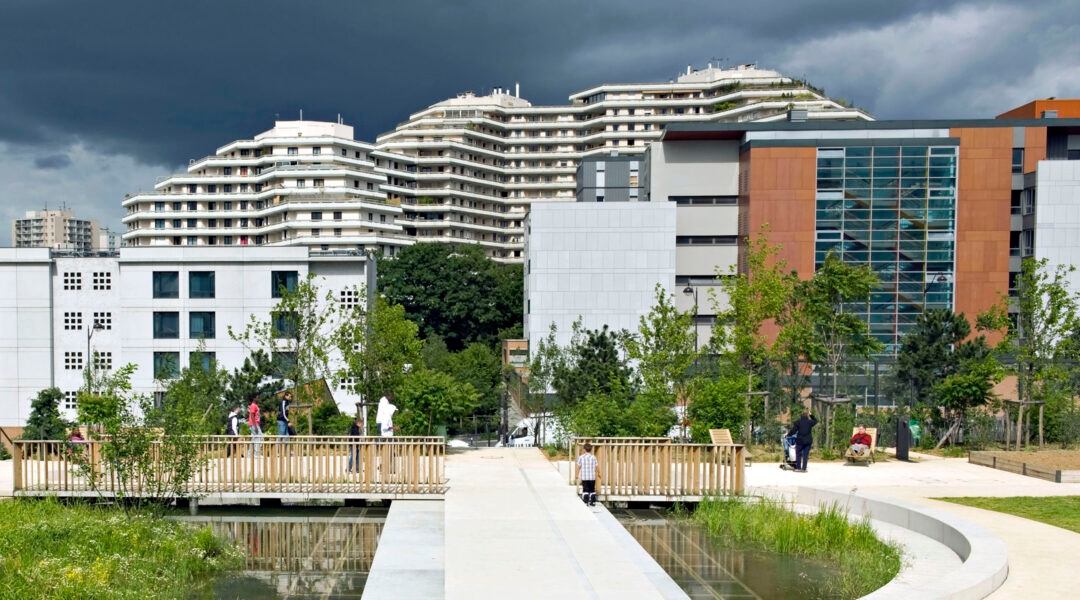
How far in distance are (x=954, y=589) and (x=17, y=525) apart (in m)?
11.9

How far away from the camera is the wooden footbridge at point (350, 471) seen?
15211 mm

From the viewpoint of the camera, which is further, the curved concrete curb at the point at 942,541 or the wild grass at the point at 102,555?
the wild grass at the point at 102,555

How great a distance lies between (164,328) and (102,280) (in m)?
4.53

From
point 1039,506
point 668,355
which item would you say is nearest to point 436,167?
point 668,355

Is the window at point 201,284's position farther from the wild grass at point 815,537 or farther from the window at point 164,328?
the wild grass at point 815,537

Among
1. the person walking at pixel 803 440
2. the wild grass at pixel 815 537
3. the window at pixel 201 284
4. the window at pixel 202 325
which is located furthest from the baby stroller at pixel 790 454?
the window at pixel 201 284

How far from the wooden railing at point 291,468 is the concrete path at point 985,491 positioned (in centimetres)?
666

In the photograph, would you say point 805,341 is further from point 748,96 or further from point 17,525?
point 748,96

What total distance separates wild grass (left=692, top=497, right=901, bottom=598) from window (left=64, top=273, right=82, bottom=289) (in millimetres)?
41518

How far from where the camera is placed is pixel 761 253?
86.5 feet

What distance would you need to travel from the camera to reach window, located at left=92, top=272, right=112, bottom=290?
4550cm

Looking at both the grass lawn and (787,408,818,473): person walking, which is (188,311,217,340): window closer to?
(787,408,818,473): person walking

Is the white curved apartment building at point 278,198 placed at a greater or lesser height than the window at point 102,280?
greater

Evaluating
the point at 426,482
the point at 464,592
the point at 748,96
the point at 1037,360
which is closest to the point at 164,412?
the point at 426,482
